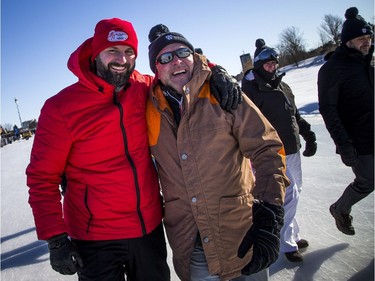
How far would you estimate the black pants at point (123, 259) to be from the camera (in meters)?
1.86

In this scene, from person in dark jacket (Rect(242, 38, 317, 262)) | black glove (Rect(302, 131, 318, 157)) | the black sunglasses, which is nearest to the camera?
the black sunglasses

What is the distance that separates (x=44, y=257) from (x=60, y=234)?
7.93ft

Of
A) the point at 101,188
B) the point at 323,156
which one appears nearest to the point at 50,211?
the point at 101,188

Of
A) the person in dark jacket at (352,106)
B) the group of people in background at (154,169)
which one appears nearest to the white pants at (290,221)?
the person in dark jacket at (352,106)

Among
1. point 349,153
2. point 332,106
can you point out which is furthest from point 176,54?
point 349,153

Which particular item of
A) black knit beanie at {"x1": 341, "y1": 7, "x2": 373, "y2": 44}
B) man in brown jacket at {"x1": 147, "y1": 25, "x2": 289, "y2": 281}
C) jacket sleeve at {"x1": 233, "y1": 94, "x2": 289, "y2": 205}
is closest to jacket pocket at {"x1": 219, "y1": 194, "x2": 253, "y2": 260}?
man in brown jacket at {"x1": 147, "y1": 25, "x2": 289, "y2": 281}

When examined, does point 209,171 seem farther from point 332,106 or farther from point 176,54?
point 332,106

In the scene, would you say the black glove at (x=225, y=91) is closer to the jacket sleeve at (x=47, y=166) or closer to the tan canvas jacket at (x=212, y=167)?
the tan canvas jacket at (x=212, y=167)

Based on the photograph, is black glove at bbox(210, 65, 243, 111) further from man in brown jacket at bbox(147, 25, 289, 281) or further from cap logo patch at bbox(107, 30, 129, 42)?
cap logo patch at bbox(107, 30, 129, 42)

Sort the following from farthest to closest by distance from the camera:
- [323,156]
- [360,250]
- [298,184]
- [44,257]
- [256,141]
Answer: [323,156] < [44,257] < [298,184] < [360,250] < [256,141]

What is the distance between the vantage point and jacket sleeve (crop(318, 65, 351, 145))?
2.80 meters

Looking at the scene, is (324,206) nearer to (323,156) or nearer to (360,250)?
(360,250)

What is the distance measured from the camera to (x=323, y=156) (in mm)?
5684

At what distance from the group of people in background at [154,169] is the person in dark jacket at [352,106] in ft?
4.66
